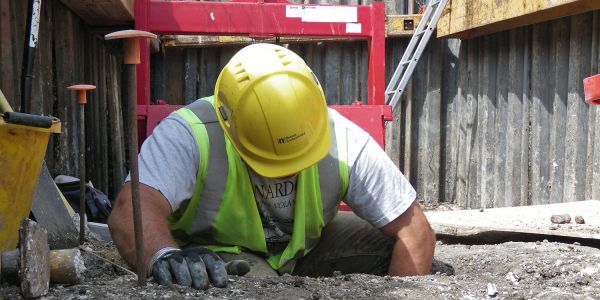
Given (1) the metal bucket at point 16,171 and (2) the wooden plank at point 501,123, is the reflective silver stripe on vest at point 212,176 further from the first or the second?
(2) the wooden plank at point 501,123

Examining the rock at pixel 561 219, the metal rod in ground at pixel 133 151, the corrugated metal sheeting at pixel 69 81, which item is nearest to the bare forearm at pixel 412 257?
the metal rod in ground at pixel 133 151

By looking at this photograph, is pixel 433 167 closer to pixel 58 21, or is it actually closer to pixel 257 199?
pixel 58 21

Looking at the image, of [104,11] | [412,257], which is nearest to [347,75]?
[104,11]

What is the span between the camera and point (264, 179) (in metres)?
3.49

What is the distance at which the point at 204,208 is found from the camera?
3.48 m

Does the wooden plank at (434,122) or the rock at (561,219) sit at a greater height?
the wooden plank at (434,122)

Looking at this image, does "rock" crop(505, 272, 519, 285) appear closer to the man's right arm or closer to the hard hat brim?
the hard hat brim

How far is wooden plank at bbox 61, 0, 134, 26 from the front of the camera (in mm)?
6141

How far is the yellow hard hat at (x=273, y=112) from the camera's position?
3.25 meters

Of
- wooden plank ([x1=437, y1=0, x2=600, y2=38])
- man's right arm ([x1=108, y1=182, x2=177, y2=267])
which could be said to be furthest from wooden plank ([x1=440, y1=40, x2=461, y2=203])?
man's right arm ([x1=108, y1=182, x2=177, y2=267])

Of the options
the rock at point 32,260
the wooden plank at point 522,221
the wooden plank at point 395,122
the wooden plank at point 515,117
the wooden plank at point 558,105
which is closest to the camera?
the rock at point 32,260

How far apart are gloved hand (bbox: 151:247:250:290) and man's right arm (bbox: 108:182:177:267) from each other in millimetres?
120

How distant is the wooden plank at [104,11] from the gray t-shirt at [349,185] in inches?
115

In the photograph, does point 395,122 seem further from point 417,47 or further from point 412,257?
point 412,257
